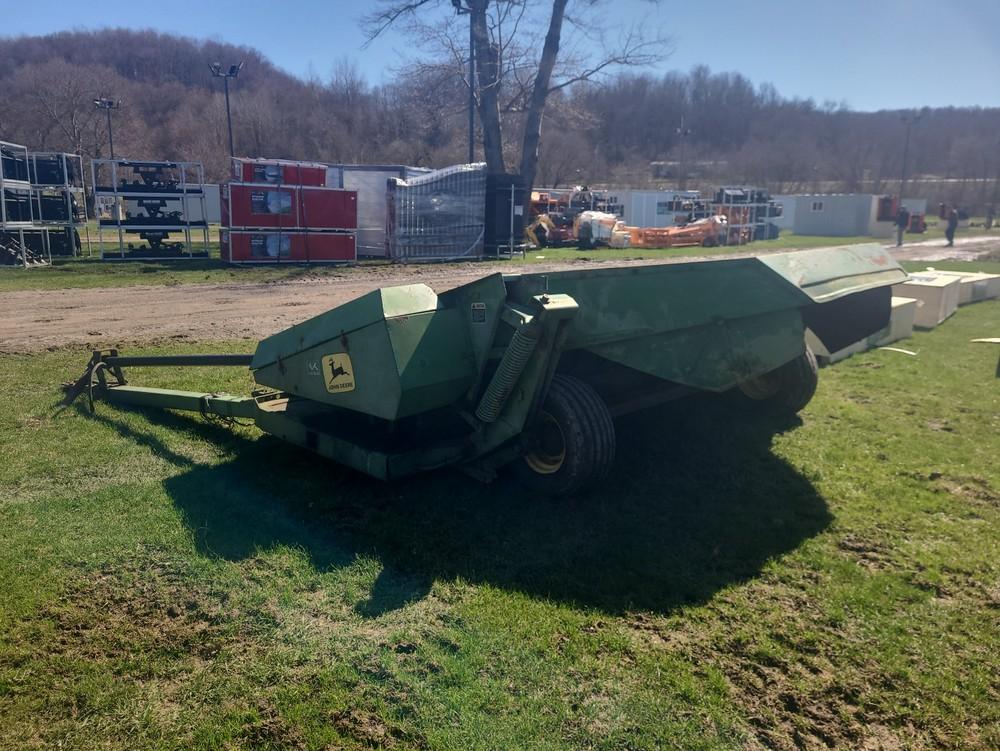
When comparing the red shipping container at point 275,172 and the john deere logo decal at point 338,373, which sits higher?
the red shipping container at point 275,172

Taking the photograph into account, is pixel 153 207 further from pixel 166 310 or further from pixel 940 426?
pixel 940 426

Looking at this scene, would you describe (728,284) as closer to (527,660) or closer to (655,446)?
(655,446)

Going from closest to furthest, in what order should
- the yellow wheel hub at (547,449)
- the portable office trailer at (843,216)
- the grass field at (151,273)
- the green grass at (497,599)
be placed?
the green grass at (497,599) → the yellow wheel hub at (547,449) → the grass field at (151,273) → the portable office trailer at (843,216)

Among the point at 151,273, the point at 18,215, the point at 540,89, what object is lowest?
the point at 151,273

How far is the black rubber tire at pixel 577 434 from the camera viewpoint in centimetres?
437

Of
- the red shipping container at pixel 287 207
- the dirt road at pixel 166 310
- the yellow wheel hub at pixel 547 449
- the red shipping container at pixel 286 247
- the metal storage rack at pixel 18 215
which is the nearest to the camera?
the yellow wheel hub at pixel 547 449

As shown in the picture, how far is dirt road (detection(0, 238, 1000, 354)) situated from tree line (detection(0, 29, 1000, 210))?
3836cm

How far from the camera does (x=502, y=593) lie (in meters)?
3.67

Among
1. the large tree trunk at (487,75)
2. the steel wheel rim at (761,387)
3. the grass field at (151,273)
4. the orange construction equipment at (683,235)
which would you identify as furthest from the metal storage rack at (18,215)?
the orange construction equipment at (683,235)

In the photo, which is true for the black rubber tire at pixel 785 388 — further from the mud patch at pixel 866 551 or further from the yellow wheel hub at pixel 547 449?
the yellow wheel hub at pixel 547 449

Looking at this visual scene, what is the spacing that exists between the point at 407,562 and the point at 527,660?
104 cm

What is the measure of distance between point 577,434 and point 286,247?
1886cm

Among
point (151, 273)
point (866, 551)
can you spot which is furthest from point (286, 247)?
point (866, 551)

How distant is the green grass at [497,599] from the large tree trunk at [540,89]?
27.0 m
